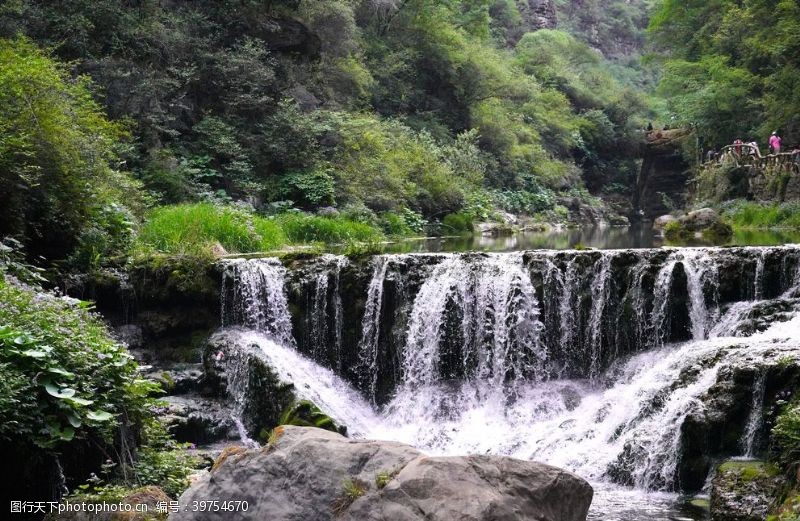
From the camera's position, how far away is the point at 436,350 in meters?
12.3

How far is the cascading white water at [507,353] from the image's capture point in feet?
33.2

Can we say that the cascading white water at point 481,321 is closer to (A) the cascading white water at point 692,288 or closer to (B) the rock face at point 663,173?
(A) the cascading white water at point 692,288

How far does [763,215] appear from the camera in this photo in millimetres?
22766

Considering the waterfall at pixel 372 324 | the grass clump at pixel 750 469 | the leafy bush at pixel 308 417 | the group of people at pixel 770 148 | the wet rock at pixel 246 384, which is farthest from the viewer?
the group of people at pixel 770 148

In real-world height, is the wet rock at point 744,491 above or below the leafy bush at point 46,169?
below

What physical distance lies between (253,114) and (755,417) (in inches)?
708

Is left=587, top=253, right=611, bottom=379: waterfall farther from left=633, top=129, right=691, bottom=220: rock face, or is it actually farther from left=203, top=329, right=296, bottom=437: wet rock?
left=633, top=129, right=691, bottom=220: rock face

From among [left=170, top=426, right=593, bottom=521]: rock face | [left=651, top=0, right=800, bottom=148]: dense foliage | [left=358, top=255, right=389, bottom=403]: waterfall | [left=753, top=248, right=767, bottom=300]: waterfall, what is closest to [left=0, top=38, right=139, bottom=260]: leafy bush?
[left=358, top=255, right=389, bottom=403]: waterfall

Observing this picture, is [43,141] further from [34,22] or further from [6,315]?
[34,22]

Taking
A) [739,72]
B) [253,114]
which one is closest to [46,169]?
[253,114]

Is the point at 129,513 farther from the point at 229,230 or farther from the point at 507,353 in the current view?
the point at 229,230

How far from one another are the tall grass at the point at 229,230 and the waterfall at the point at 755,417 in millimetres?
8774

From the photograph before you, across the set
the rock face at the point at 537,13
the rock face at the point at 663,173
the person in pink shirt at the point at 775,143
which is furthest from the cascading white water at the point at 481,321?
the rock face at the point at 537,13

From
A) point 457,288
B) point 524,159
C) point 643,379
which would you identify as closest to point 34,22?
point 457,288
